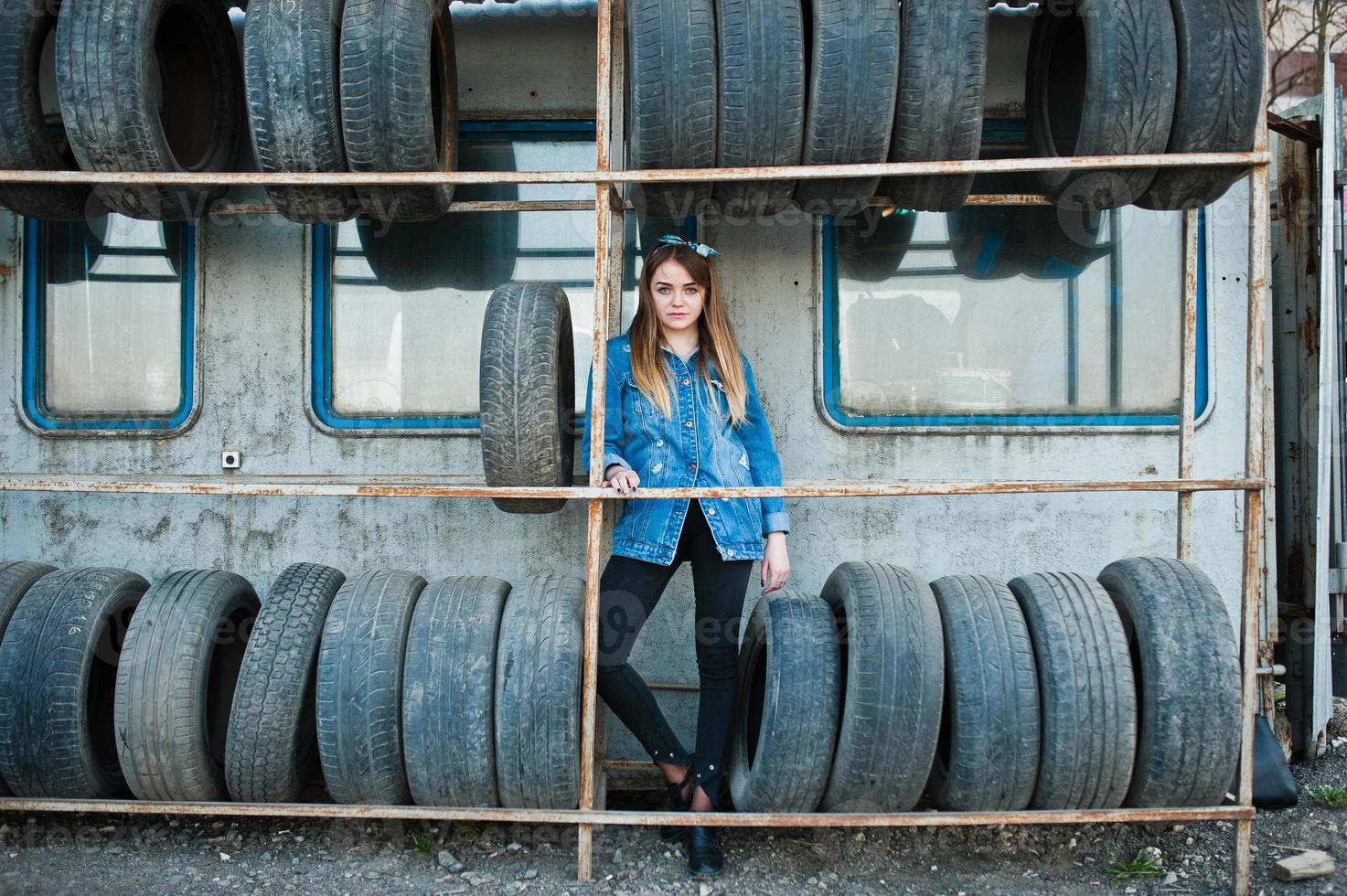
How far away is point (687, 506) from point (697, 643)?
0.42m

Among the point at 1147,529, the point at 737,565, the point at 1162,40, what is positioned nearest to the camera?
the point at 1162,40

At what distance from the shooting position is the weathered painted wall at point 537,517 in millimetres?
3490

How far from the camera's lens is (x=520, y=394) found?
267 centimetres

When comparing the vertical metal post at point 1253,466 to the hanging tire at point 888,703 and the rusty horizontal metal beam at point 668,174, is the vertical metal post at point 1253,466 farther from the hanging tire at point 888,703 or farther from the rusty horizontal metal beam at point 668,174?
the hanging tire at point 888,703

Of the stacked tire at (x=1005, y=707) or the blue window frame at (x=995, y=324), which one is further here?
the blue window frame at (x=995, y=324)

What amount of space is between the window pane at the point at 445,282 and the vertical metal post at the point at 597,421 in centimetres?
82

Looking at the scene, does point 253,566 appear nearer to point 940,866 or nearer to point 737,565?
point 737,565

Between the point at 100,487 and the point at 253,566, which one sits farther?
the point at 253,566

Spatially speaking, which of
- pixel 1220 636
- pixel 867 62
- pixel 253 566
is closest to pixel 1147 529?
pixel 1220 636

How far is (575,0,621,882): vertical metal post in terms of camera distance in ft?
8.79

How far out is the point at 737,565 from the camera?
286 centimetres

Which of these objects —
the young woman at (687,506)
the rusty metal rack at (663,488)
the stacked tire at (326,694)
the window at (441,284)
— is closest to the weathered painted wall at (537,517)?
the window at (441,284)

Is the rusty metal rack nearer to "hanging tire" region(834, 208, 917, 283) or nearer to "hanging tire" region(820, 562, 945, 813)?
"hanging tire" region(820, 562, 945, 813)

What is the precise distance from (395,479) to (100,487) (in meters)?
1.04
